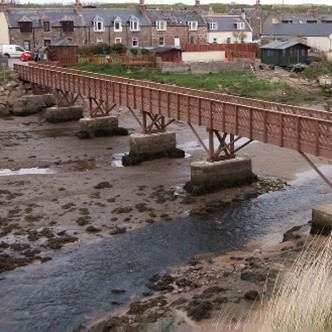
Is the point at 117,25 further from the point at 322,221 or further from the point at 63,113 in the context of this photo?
the point at 322,221

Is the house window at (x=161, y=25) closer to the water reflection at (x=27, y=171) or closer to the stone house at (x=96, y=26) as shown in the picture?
the stone house at (x=96, y=26)

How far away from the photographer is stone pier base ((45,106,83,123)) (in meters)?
49.2

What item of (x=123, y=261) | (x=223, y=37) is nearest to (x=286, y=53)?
(x=223, y=37)

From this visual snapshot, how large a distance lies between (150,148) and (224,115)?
26.1ft

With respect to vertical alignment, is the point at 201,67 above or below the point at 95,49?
below

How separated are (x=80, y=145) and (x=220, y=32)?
53.6m

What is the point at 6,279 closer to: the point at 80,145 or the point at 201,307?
the point at 201,307

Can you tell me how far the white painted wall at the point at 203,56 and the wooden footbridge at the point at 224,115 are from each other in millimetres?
29355

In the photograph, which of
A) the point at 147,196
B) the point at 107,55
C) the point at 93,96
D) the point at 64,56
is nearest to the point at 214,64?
the point at 107,55

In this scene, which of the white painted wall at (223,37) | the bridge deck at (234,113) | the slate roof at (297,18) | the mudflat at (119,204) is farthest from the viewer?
the slate roof at (297,18)

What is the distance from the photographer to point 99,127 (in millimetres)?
43281

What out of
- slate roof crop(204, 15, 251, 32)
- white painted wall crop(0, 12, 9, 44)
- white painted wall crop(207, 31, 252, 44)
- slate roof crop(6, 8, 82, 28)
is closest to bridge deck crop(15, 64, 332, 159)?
white painted wall crop(0, 12, 9, 44)

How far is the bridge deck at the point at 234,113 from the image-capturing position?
23875mm

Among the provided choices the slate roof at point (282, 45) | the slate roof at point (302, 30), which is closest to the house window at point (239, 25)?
the slate roof at point (302, 30)
